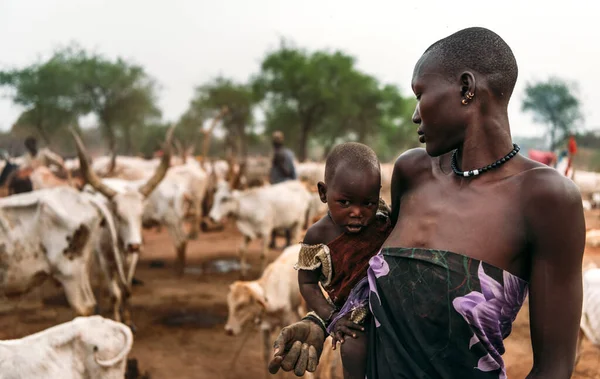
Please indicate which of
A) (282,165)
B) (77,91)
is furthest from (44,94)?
(282,165)

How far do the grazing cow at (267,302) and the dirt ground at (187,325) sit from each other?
736mm

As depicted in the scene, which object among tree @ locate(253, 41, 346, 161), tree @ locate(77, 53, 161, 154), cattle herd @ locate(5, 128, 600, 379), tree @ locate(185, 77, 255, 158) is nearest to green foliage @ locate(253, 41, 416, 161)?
tree @ locate(253, 41, 346, 161)

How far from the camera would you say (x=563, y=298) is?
125cm

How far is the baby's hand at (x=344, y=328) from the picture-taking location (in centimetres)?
155

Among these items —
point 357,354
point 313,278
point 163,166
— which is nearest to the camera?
point 357,354

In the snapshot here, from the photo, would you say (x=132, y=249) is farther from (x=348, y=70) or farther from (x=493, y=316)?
(x=348, y=70)

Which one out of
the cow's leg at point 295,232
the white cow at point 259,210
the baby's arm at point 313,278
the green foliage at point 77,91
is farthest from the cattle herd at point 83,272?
the green foliage at point 77,91

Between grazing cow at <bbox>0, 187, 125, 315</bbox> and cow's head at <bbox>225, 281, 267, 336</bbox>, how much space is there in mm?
1783

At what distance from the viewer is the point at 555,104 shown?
3366 centimetres

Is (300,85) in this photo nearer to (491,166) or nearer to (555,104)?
(555,104)

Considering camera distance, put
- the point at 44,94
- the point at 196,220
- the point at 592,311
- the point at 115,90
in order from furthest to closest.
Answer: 1. the point at 115,90
2. the point at 44,94
3. the point at 196,220
4. the point at 592,311

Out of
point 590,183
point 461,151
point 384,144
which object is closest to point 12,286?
point 461,151

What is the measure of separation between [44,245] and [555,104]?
33988mm

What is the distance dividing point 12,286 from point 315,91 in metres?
26.3
